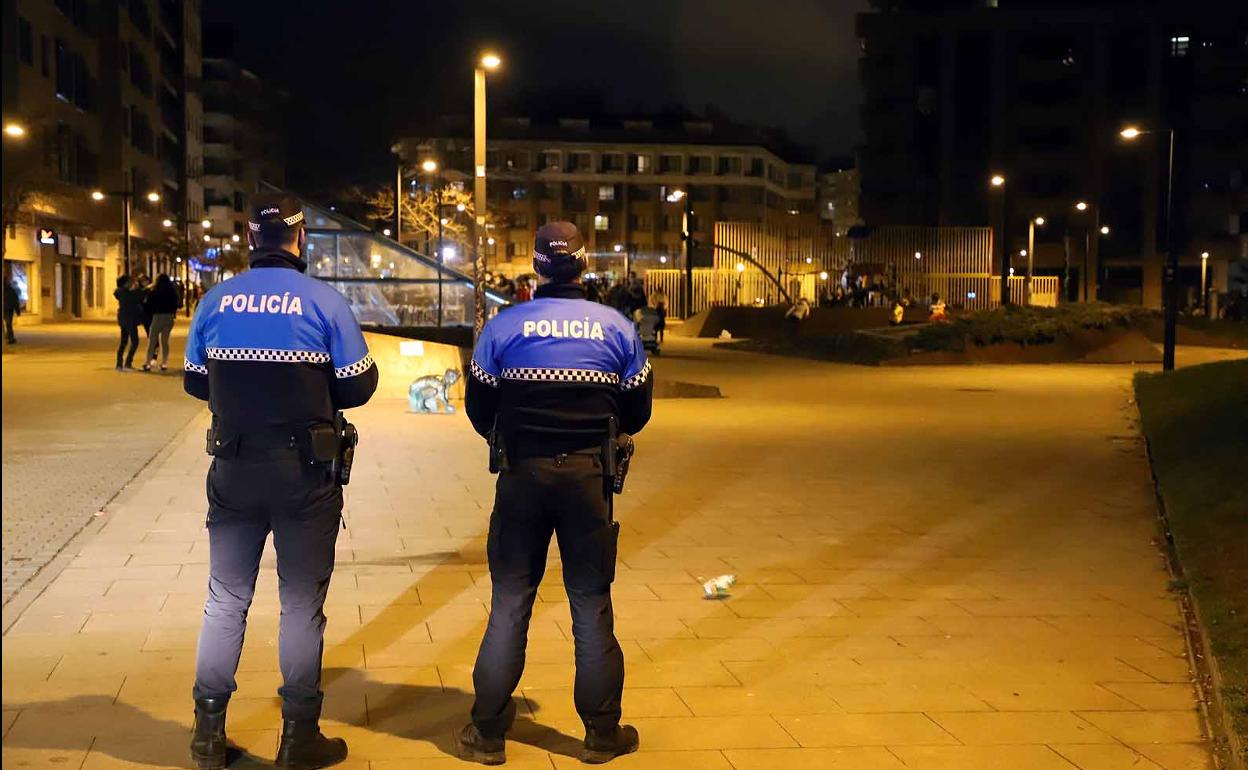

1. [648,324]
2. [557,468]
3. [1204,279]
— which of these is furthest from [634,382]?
[1204,279]

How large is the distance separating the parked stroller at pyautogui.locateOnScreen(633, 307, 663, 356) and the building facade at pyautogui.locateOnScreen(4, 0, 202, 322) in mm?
14373

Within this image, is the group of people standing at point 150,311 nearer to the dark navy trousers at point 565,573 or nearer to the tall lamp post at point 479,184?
the tall lamp post at point 479,184

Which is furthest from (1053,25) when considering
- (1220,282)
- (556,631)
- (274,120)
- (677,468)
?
(556,631)

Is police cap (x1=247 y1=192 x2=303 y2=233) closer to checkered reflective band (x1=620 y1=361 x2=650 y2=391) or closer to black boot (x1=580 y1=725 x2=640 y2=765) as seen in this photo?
checkered reflective band (x1=620 y1=361 x2=650 y2=391)

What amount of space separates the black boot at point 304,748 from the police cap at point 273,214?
1.66 meters

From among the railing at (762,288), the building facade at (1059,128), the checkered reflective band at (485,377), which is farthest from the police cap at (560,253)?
the building facade at (1059,128)

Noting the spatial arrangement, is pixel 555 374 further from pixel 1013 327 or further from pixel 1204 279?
pixel 1204 279

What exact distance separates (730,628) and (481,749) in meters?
2.23

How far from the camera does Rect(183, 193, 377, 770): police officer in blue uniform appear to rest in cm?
448

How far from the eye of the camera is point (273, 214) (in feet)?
15.5

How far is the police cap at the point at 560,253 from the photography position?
4.85 meters

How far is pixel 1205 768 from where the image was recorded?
4.79 meters

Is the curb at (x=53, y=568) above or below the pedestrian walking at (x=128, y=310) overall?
below

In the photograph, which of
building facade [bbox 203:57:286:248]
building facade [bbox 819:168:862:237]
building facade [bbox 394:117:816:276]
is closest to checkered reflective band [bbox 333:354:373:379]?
building facade [bbox 394:117:816:276]
